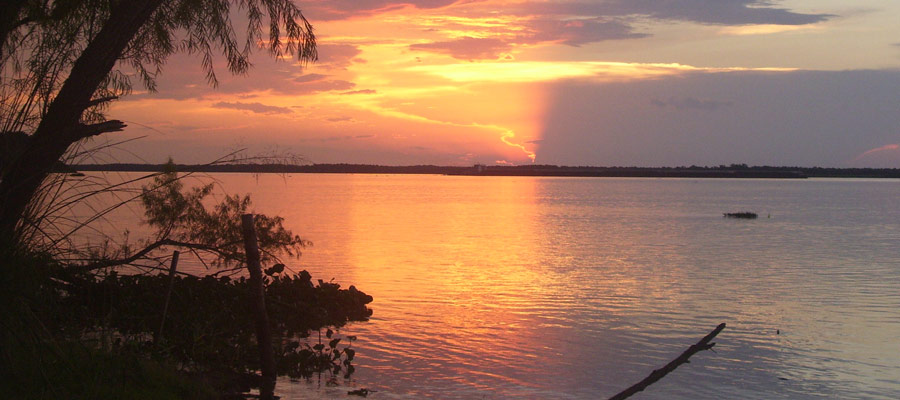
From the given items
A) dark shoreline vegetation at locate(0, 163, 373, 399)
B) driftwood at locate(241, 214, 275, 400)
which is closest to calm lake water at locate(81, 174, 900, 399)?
driftwood at locate(241, 214, 275, 400)

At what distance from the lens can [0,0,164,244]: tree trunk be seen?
767 centimetres

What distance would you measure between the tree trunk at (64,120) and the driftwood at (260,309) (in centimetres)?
345

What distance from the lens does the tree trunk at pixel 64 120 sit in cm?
767

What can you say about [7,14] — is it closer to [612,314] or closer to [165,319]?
[165,319]

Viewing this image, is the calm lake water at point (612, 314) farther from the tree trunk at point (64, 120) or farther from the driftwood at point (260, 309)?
the tree trunk at point (64, 120)

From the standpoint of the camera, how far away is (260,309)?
475 inches

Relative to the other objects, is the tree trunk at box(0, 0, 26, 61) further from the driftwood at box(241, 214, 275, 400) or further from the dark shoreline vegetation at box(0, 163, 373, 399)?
the driftwood at box(241, 214, 275, 400)

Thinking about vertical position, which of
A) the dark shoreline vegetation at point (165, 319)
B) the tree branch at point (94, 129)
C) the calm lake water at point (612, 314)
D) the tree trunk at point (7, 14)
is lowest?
the calm lake water at point (612, 314)

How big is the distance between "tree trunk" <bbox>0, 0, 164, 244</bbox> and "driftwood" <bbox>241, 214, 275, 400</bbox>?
3449 millimetres

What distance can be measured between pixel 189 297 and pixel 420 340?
17.8 feet

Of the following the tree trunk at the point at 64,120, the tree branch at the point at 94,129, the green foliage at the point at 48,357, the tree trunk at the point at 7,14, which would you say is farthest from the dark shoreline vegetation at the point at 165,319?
the tree trunk at the point at 7,14

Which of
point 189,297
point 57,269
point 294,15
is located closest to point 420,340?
point 189,297

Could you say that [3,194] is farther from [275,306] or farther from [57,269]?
[275,306]

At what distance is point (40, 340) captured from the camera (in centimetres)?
725
